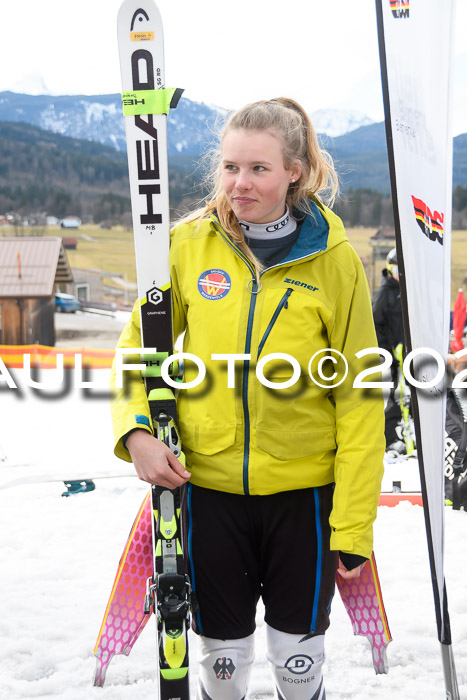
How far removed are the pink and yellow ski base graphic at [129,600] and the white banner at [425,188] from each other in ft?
2.31

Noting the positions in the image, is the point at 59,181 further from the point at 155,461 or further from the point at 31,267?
the point at 155,461

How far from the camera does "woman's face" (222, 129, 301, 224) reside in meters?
1.44

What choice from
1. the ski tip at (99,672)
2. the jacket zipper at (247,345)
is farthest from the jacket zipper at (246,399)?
the ski tip at (99,672)

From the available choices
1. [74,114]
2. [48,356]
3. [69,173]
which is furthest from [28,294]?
[74,114]

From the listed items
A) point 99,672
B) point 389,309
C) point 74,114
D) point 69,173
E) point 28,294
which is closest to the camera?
point 99,672

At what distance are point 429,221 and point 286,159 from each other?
428 millimetres

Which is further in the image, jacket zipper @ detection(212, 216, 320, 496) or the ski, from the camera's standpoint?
the ski

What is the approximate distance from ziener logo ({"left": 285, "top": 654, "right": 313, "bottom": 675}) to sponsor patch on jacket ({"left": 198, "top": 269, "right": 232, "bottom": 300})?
815mm

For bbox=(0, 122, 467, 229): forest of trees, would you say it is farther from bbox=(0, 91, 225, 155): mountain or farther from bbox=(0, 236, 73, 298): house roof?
bbox=(0, 236, 73, 298): house roof

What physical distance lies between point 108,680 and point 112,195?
1235 inches

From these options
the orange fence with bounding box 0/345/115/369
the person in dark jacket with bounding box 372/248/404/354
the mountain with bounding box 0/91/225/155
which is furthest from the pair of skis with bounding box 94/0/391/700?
the mountain with bounding box 0/91/225/155

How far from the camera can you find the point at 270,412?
1468mm

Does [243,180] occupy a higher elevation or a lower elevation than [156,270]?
higher

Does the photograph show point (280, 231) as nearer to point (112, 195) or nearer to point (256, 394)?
point (256, 394)
